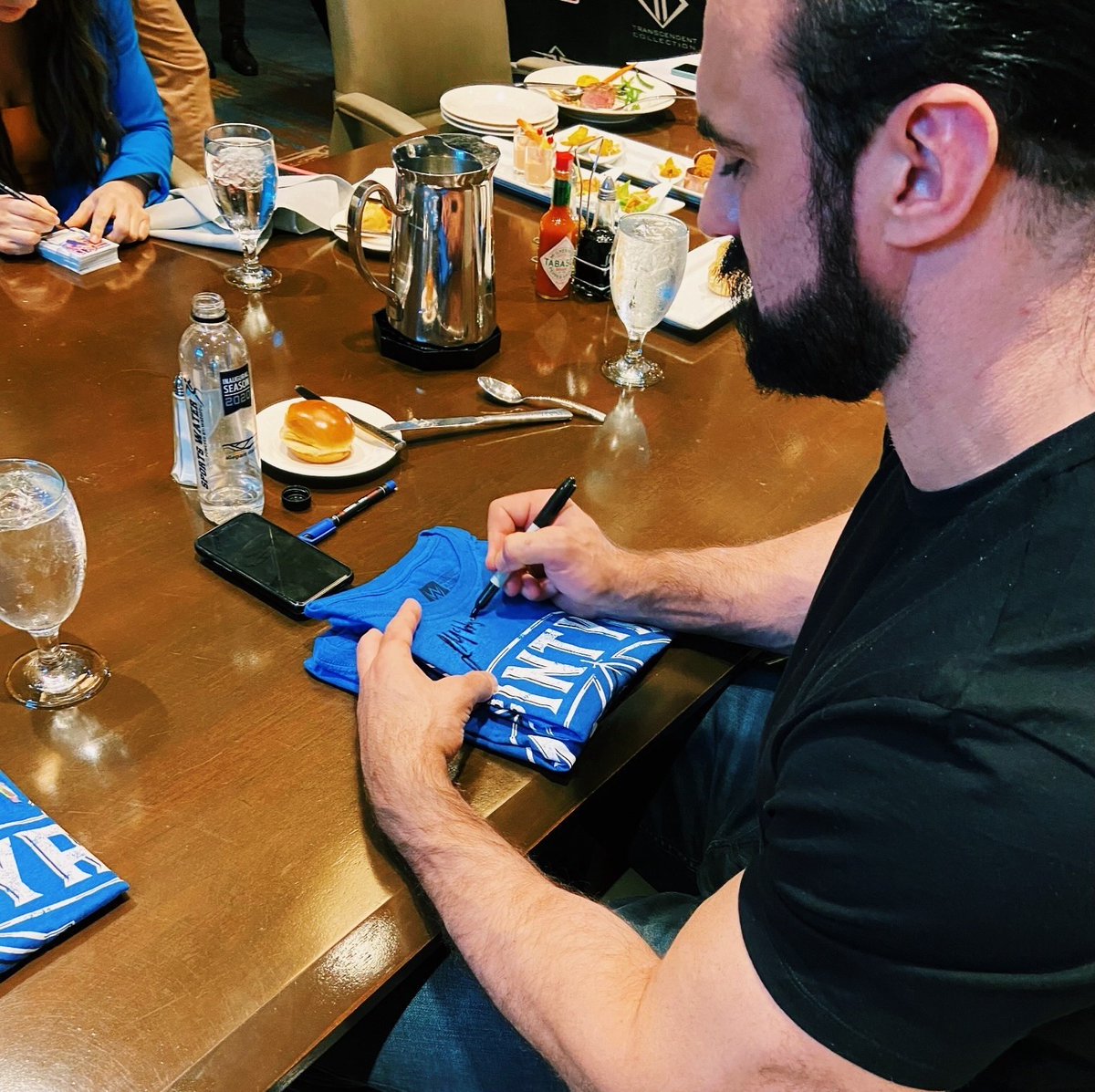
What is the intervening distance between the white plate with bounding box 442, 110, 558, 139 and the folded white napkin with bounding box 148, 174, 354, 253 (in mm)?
396

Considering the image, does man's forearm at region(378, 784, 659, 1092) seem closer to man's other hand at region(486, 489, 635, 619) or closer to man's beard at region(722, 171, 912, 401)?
man's other hand at region(486, 489, 635, 619)

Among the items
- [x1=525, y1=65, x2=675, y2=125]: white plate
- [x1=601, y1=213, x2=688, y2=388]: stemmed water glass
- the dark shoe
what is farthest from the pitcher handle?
the dark shoe

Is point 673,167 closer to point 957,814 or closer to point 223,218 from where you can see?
point 223,218

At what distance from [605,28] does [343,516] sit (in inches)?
131

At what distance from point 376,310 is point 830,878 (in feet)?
3.31

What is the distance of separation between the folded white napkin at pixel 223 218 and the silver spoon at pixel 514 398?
464mm

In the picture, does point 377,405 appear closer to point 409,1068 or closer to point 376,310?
point 376,310

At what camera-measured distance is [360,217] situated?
128cm

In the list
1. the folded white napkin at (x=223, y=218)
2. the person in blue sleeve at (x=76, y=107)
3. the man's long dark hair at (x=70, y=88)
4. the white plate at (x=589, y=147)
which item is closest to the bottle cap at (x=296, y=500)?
the folded white napkin at (x=223, y=218)

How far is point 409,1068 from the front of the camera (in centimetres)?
88

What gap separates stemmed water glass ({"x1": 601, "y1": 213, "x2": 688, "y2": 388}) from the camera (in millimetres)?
1241

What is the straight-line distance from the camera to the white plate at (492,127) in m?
1.91

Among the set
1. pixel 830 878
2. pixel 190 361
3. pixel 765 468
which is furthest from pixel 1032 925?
pixel 190 361

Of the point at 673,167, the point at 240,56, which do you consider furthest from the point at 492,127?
the point at 240,56
